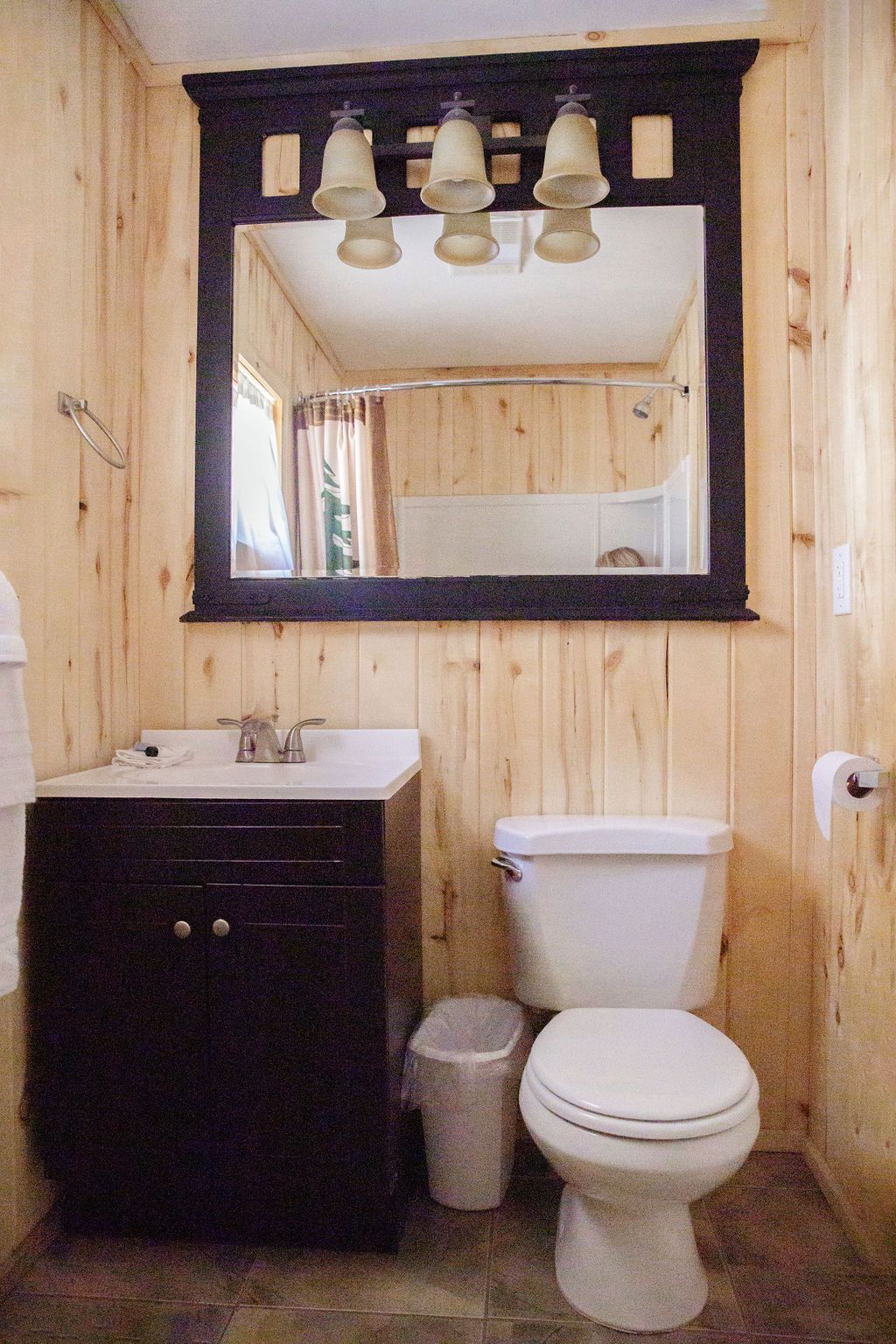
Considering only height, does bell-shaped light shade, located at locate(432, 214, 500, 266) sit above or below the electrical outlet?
above

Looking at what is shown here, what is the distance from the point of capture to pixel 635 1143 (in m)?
1.19

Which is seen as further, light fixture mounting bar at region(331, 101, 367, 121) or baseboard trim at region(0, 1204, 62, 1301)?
light fixture mounting bar at region(331, 101, 367, 121)

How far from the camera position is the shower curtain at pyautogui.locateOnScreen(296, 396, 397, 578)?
6.20ft

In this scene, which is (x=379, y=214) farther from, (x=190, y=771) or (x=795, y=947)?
(x=795, y=947)

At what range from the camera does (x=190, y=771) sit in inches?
68.9

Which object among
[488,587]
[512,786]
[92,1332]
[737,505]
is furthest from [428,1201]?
[737,505]

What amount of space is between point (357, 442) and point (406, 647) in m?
0.48

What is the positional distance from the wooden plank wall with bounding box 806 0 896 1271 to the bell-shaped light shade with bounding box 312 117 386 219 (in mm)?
956

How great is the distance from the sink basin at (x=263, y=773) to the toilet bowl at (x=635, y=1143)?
55 cm

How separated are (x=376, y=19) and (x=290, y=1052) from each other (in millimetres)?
2125

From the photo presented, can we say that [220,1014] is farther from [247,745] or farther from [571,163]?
[571,163]

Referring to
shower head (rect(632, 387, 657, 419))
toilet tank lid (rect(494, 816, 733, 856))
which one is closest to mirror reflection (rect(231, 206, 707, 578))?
shower head (rect(632, 387, 657, 419))

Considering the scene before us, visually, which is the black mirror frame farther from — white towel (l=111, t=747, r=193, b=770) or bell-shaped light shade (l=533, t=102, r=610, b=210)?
white towel (l=111, t=747, r=193, b=770)

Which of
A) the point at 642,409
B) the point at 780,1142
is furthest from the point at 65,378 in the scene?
the point at 780,1142
